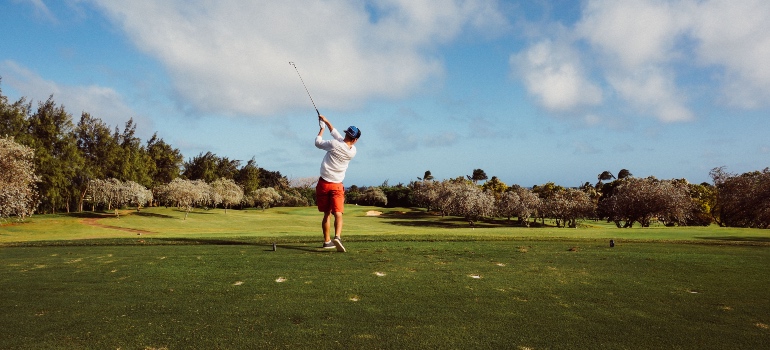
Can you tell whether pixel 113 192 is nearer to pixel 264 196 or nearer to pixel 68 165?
pixel 68 165

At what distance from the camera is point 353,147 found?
1078 cm

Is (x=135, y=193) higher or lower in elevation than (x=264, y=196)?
lower

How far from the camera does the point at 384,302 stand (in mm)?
5812

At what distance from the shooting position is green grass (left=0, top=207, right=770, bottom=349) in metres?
4.45

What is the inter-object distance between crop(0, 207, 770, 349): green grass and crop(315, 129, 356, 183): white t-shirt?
2020mm

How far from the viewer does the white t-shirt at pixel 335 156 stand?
10406mm

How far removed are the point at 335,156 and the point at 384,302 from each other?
211 inches

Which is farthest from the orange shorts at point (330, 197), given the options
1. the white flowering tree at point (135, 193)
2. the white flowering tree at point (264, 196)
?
the white flowering tree at point (264, 196)

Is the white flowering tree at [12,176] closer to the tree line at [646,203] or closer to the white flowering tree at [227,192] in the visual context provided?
the white flowering tree at [227,192]

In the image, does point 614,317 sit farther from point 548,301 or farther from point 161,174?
point 161,174

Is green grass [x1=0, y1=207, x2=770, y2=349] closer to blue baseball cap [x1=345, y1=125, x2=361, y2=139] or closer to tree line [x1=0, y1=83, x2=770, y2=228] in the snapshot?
blue baseball cap [x1=345, y1=125, x2=361, y2=139]

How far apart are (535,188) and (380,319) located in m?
88.1

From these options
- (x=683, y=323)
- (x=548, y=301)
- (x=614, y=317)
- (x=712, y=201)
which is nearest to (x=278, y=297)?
(x=548, y=301)

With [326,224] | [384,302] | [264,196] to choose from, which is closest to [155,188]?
[264,196]
